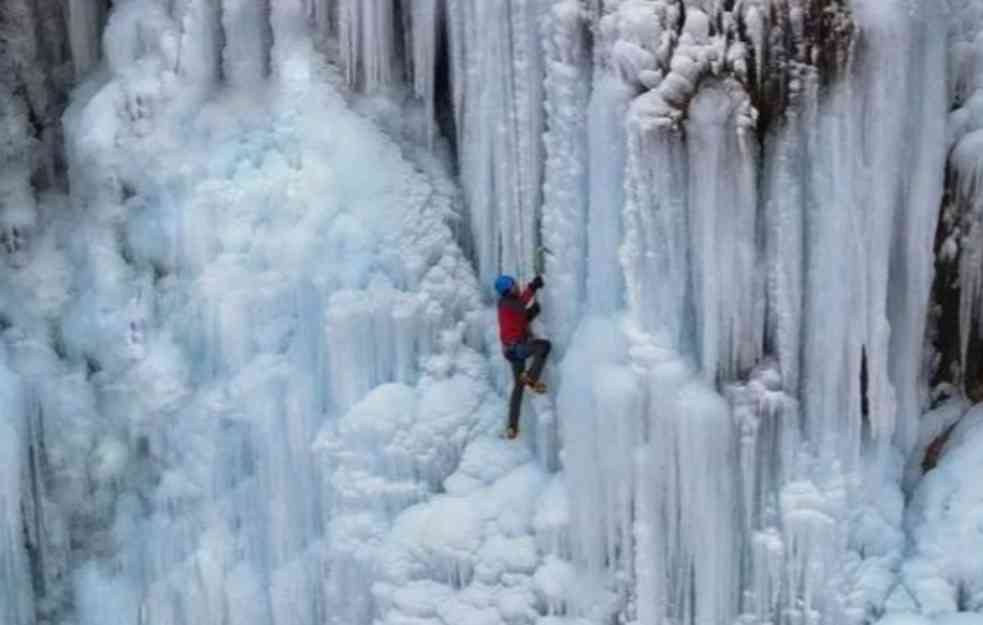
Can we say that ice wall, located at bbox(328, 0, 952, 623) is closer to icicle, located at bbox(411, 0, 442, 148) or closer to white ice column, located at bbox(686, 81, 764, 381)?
white ice column, located at bbox(686, 81, 764, 381)

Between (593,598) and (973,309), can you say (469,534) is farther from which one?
(973,309)

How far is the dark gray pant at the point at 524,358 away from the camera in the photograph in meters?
7.89

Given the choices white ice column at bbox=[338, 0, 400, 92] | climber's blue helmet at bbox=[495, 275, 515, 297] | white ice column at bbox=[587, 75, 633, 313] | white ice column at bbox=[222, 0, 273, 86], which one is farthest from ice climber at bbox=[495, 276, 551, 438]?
white ice column at bbox=[222, 0, 273, 86]

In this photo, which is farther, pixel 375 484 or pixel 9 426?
pixel 9 426

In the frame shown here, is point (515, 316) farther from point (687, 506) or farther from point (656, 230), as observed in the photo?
point (687, 506)

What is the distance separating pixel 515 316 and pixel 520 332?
8 cm

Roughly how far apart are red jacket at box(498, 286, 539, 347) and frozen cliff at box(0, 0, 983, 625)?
12 centimetres

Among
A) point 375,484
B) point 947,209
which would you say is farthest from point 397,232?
point 947,209

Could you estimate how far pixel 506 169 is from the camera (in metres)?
7.99

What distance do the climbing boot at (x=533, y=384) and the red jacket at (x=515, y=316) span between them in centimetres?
16

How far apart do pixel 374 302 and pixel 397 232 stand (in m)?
0.35

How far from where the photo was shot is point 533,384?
7953mm

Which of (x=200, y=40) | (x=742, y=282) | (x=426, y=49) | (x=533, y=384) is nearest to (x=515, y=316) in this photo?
(x=533, y=384)

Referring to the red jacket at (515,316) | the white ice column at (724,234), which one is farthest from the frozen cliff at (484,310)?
the red jacket at (515,316)
